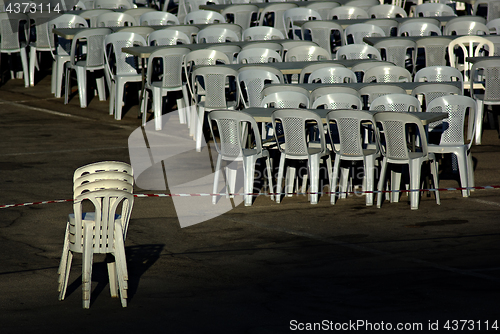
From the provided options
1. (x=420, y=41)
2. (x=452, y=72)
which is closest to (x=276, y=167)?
(x=452, y=72)

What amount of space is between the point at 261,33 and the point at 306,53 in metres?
1.95

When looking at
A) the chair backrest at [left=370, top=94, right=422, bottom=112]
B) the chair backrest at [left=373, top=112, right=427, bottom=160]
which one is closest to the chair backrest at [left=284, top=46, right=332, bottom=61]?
the chair backrest at [left=370, top=94, right=422, bottom=112]

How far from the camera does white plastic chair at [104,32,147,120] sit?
1271 centimetres

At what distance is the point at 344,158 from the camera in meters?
8.59

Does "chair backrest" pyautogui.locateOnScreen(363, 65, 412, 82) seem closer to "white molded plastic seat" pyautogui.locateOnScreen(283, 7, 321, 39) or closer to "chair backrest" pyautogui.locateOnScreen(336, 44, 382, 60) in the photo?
"chair backrest" pyautogui.locateOnScreen(336, 44, 382, 60)

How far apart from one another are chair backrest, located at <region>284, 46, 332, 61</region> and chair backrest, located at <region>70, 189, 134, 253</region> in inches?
285

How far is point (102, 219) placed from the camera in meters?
5.67

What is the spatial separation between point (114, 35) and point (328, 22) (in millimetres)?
3904

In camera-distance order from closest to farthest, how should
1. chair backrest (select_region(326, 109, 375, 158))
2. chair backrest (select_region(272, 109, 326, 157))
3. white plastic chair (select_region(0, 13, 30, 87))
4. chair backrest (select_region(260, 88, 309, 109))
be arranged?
chair backrest (select_region(326, 109, 375, 158))
chair backrest (select_region(272, 109, 326, 157))
chair backrest (select_region(260, 88, 309, 109))
white plastic chair (select_region(0, 13, 30, 87))

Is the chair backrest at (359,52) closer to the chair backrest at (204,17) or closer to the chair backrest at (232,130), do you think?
the chair backrest at (204,17)

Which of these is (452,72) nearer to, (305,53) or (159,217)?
(305,53)

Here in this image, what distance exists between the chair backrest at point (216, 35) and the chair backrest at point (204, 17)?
5.26 ft

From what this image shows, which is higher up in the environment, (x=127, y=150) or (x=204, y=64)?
(x=204, y=64)

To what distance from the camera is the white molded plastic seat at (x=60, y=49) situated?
1402 cm
